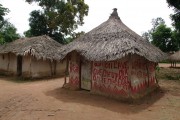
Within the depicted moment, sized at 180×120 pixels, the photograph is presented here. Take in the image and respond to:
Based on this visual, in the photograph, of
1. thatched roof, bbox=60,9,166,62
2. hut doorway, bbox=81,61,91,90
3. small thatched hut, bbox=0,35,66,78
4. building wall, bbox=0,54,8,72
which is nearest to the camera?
thatched roof, bbox=60,9,166,62

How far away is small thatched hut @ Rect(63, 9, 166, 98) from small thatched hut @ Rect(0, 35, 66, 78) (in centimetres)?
386

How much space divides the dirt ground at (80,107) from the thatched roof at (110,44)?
197 centimetres

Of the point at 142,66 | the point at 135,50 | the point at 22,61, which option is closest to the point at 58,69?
the point at 22,61

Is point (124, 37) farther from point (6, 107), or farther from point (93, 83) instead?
point (6, 107)

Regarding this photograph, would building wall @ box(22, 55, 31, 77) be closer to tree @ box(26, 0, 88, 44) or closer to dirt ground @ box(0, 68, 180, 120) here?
dirt ground @ box(0, 68, 180, 120)

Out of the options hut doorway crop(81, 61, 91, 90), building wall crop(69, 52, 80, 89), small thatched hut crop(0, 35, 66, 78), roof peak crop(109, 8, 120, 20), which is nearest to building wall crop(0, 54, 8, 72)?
small thatched hut crop(0, 35, 66, 78)

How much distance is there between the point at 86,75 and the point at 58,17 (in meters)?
14.2

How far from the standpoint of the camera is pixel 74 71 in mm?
12203

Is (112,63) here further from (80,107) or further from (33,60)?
(33,60)

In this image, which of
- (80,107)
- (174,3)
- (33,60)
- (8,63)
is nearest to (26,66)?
(33,60)

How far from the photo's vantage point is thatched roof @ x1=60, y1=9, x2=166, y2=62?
30.7ft

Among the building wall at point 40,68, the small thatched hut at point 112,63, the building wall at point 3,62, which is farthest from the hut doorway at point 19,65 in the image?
the small thatched hut at point 112,63

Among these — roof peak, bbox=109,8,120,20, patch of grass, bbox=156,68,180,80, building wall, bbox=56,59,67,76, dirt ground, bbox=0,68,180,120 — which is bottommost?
dirt ground, bbox=0,68,180,120

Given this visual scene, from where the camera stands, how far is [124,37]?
33.5ft
